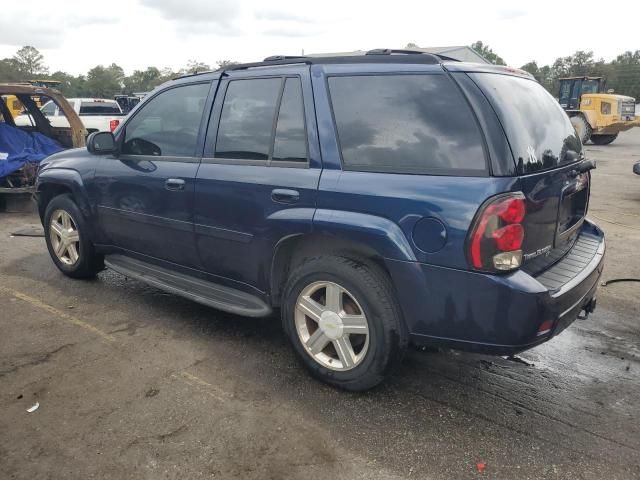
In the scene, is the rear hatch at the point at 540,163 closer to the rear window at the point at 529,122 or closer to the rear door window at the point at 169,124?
the rear window at the point at 529,122

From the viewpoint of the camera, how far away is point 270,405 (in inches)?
121

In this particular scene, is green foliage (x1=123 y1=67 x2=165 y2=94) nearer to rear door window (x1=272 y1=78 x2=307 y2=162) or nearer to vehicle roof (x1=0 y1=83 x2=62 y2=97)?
vehicle roof (x1=0 y1=83 x2=62 y2=97)

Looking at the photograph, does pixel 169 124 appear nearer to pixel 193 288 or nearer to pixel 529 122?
pixel 193 288

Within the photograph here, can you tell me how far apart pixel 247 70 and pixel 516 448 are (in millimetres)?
2839

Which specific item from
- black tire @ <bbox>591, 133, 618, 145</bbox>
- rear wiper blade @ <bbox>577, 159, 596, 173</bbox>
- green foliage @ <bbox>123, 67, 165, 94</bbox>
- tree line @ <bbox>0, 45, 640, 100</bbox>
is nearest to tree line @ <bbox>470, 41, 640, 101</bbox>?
tree line @ <bbox>0, 45, 640, 100</bbox>

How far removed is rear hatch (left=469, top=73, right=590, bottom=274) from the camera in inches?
107

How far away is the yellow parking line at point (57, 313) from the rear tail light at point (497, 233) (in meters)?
2.68

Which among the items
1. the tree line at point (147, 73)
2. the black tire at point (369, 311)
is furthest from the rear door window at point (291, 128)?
the tree line at point (147, 73)

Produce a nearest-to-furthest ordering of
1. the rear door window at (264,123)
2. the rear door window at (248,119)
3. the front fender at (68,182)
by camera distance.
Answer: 1. the rear door window at (264,123)
2. the rear door window at (248,119)
3. the front fender at (68,182)

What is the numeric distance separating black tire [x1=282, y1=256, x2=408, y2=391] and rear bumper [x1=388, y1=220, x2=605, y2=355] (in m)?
0.09

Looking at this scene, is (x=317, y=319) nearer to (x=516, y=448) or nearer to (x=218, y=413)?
(x=218, y=413)

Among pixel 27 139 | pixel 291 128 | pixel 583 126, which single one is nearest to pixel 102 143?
pixel 291 128

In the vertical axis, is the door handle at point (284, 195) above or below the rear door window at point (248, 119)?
below

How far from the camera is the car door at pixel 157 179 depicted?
152 inches
